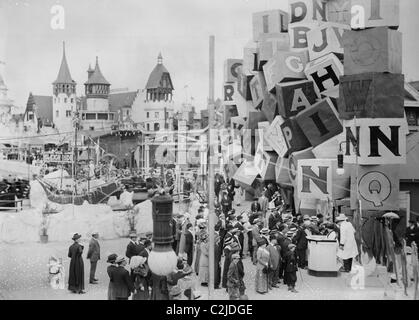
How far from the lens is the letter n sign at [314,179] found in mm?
11625

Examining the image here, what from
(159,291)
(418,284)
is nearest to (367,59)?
(418,284)

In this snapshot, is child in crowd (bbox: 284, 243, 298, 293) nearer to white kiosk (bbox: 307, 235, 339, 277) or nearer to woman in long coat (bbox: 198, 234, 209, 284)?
white kiosk (bbox: 307, 235, 339, 277)

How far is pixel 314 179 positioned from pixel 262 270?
430 cm

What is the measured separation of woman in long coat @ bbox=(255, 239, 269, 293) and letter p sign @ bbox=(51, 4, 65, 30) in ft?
16.3

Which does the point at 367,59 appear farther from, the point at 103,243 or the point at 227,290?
the point at 103,243

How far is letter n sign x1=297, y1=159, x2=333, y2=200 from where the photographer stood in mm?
11625

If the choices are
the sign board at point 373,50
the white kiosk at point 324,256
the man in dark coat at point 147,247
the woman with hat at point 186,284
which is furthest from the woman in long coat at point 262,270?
the sign board at point 373,50

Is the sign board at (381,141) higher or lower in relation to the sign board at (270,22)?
lower

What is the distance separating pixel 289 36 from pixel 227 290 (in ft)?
28.9

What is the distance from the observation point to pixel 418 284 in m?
7.75

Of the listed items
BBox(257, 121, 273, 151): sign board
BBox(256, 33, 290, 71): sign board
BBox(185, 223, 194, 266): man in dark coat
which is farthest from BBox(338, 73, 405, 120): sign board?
BBox(256, 33, 290, 71): sign board

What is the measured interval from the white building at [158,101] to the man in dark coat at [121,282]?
601 cm

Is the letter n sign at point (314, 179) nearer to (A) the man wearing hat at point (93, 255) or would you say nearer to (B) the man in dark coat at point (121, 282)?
(A) the man wearing hat at point (93, 255)

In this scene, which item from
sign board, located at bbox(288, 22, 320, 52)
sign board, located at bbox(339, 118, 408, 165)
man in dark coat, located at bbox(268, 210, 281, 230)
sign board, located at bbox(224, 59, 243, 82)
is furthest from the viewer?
sign board, located at bbox(224, 59, 243, 82)
